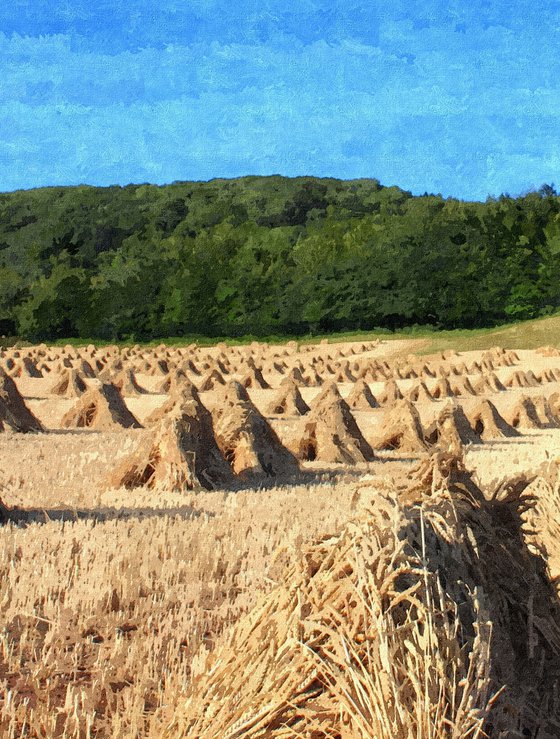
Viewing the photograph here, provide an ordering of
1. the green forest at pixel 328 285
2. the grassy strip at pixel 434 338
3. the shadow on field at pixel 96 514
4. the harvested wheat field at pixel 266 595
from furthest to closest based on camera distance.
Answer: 1. the green forest at pixel 328 285
2. the grassy strip at pixel 434 338
3. the shadow on field at pixel 96 514
4. the harvested wheat field at pixel 266 595

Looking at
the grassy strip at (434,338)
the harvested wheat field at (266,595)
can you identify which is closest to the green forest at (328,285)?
Result: the grassy strip at (434,338)

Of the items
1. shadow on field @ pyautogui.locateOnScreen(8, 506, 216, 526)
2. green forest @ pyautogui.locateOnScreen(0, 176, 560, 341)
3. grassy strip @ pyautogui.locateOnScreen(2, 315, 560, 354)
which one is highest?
green forest @ pyautogui.locateOnScreen(0, 176, 560, 341)

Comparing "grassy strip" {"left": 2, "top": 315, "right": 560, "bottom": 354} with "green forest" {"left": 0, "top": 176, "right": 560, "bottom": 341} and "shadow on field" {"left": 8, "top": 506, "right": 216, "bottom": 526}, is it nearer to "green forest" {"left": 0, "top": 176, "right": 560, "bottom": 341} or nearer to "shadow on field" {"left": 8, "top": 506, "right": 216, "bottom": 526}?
"green forest" {"left": 0, "top": 176, "right": 560, "bottom": 341}

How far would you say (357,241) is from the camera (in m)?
65.2

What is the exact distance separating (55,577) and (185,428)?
4224 millimetres

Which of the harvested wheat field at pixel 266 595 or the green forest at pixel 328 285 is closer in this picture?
the harvested wheat field at pixel 266 595

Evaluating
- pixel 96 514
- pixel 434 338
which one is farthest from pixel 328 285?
pixel 96 514

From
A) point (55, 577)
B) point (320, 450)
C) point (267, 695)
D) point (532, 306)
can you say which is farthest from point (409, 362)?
point (267, 695)

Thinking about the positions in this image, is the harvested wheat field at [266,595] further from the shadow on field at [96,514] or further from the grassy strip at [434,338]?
the grassy strip at [434,338]

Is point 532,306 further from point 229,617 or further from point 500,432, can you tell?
point 229,617

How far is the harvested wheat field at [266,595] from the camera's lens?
319 cm

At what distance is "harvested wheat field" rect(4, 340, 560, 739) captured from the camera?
3191 mm

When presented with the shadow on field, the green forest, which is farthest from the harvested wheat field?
the green forest

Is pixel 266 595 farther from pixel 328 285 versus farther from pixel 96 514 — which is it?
pixel 328 285
